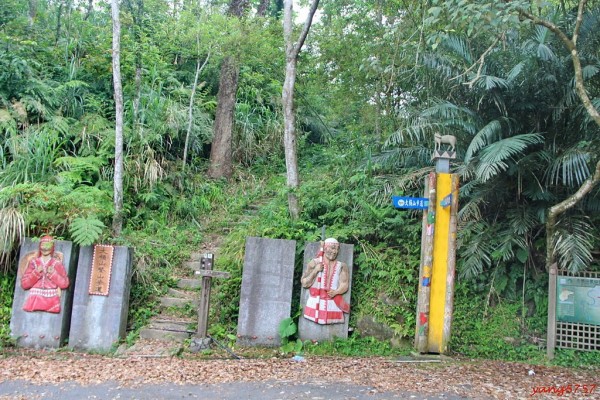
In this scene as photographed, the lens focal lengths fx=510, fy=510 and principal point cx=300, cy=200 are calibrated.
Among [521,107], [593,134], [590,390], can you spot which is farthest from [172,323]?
[593,134]

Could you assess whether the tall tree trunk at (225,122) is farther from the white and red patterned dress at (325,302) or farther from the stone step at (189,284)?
the white and red patterned dress at (325,302)

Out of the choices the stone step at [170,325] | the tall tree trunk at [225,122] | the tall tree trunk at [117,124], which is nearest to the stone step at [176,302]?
the stone step at [170,325]

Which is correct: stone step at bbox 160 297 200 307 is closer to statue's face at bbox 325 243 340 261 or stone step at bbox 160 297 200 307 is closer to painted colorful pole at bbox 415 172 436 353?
statue's face at bbox 325 243 340 261

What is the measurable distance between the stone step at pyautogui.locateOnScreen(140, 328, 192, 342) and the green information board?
4942 mm

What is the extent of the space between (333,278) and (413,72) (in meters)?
3.88

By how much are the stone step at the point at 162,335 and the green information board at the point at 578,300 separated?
4.94m

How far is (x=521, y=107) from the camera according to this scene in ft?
24.3

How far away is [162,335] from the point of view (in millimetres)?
6992

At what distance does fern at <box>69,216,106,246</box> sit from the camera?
685 centimetres

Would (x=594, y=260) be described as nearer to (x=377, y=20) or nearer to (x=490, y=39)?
(x=490, y=39)

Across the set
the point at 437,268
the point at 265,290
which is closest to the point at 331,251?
the point at 265,290

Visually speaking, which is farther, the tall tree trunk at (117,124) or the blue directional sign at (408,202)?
the tall tree trunk at (117,124)

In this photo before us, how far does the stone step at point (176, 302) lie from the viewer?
7.62 m

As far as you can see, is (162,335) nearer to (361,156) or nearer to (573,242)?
(361,156)
